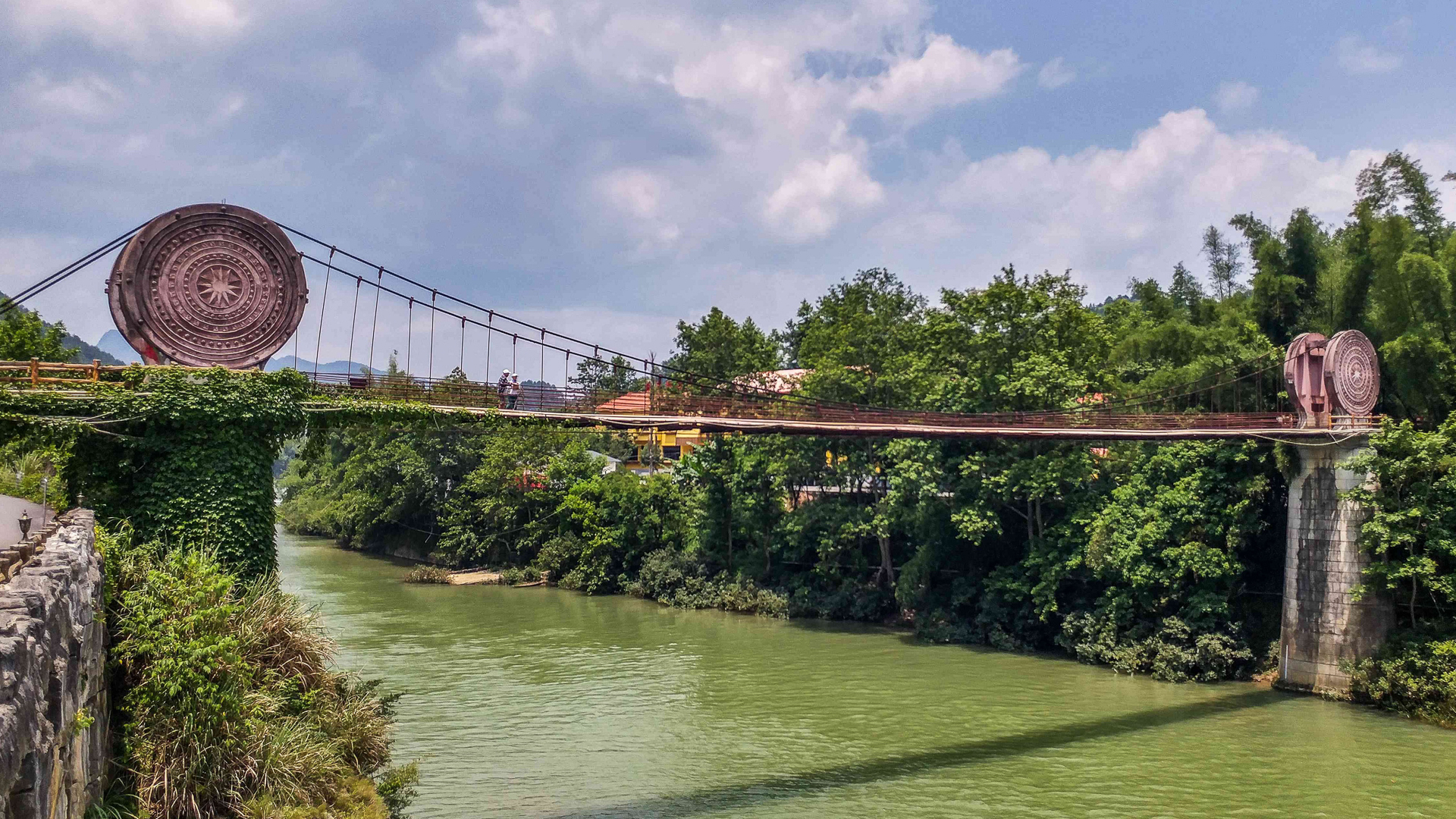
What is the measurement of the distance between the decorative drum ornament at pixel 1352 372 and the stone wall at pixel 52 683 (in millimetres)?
19693

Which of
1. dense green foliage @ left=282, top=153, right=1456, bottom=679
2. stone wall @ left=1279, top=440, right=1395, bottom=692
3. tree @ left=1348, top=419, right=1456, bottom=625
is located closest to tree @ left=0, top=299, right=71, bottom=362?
dense green foliage @ left=282, top=153, right=1456, bottom=679

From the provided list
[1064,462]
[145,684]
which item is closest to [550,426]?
[145,684]

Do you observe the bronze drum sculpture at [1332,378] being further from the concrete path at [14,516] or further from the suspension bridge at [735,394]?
the concrete path at [14,516]

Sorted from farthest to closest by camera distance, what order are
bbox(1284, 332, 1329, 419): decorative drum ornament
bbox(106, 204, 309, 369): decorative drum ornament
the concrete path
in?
bbox(1284, 332, 1329, 419): decorative drum ornament, bbox(106, 204, 309, 369): decorative drum ornament, the concrete path

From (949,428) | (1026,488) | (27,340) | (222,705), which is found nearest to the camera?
(222,705)

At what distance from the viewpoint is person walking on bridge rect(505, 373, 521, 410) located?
44.7ft

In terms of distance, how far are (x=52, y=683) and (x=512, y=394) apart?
8.97 m

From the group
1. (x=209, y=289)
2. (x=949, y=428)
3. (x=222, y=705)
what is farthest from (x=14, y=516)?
(x=949, y=428)

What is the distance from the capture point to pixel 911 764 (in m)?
14.1

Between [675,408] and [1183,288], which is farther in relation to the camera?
[1183,288]

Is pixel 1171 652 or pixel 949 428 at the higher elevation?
pixel 949 428

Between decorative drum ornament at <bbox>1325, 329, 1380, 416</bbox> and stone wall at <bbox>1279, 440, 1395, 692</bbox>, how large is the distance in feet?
3.20

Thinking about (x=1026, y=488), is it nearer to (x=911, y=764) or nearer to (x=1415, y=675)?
(x=1415, y=675)

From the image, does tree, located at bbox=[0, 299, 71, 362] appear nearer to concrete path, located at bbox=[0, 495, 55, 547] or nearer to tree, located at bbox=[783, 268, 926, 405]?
concrete path, located at bbox=[0, 495, 55, 547]
